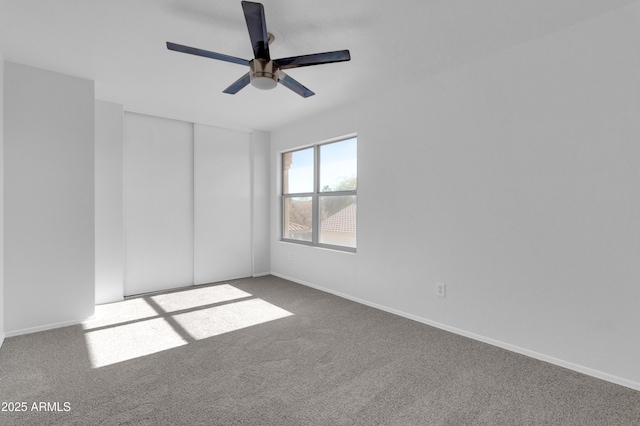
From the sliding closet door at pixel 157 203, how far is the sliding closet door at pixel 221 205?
0.45 feet

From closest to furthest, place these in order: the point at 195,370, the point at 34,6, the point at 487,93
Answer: the point at 34,6 < the point at 195,370 < the point at 487,93

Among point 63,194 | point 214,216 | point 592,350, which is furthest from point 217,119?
point 592,350

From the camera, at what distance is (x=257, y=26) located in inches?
72.4

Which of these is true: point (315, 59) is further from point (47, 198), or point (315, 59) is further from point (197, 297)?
point (197, 297)

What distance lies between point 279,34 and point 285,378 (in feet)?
7.91

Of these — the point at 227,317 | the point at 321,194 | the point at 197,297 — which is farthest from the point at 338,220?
the point at 197,297

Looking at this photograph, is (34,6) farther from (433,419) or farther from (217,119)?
(433,419)

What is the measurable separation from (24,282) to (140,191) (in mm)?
1653

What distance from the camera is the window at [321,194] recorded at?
4.16 m

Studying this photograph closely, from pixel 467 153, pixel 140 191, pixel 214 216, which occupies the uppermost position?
pixel 467 153

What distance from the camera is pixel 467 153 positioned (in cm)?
283

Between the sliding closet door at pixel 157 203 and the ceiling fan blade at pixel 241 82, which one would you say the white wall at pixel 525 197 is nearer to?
the ceiling fan blade at pixel 241 82

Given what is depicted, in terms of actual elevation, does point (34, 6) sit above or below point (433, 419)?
above

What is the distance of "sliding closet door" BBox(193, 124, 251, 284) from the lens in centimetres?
471
